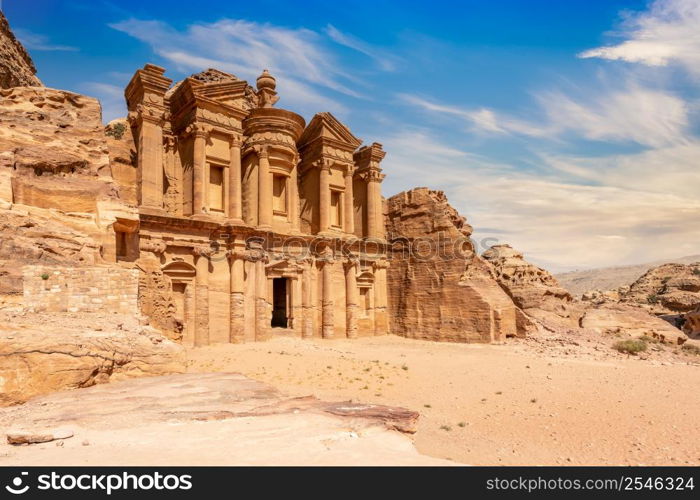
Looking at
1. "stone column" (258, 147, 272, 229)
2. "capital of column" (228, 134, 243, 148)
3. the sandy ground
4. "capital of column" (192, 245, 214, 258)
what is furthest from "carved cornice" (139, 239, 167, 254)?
"capital of column" (228, 134, 243, 148)

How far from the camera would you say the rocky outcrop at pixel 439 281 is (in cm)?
2469

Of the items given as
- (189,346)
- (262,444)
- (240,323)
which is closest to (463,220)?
(240,323)

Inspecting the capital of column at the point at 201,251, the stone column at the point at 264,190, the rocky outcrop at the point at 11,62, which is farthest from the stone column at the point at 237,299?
the rocky outcrop at the point at 11,62

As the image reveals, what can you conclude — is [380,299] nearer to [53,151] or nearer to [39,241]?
[53,151]

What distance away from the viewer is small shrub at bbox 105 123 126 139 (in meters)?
23.8

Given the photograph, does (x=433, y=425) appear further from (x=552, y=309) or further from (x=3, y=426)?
(x=552, y=309)

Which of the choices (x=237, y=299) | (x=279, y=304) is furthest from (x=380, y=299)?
(x=237, y=299)

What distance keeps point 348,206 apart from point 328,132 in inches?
188

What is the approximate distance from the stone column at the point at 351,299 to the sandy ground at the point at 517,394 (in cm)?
568

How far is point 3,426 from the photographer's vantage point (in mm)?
5914

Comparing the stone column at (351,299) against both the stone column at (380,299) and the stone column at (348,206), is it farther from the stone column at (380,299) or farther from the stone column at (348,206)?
the stone column at (348,206)

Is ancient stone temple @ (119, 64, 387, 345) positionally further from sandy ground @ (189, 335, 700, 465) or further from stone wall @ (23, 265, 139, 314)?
stone wall @ (23, 265, 139, 314)

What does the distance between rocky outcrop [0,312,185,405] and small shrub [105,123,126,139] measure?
17.2 m
